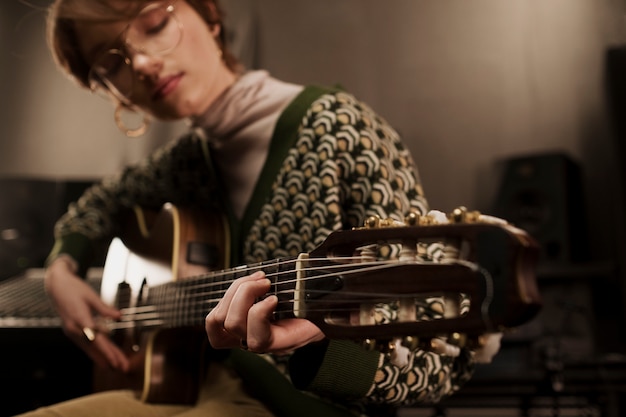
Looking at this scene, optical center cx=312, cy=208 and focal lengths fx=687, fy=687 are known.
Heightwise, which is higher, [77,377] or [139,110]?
[139,110]

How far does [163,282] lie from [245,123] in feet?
0.92

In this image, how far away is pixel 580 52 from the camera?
2.21m

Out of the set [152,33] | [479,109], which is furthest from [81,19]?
[479,109]

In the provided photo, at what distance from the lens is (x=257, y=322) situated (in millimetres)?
617

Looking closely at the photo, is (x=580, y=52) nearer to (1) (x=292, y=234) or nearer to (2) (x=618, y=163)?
(2) (x=618, y=163)

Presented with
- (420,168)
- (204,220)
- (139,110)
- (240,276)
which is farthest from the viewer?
(420,168)

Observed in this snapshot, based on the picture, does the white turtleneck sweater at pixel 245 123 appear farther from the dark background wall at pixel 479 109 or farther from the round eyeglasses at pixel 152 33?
the dark background wall at pixel 479 109

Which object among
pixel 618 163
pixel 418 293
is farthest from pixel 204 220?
pixel 618 163

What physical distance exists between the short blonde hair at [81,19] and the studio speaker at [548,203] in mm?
1229

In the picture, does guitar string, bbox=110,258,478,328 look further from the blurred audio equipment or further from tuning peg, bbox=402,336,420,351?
the blurred audio equipment

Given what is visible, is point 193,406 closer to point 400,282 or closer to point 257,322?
point 257,322

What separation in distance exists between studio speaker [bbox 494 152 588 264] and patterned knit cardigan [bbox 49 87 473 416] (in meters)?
1.25

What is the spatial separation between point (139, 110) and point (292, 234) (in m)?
0.43

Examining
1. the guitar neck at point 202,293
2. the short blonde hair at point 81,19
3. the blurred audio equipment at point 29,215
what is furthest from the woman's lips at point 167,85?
the blurred audio equipment at point 29,215
